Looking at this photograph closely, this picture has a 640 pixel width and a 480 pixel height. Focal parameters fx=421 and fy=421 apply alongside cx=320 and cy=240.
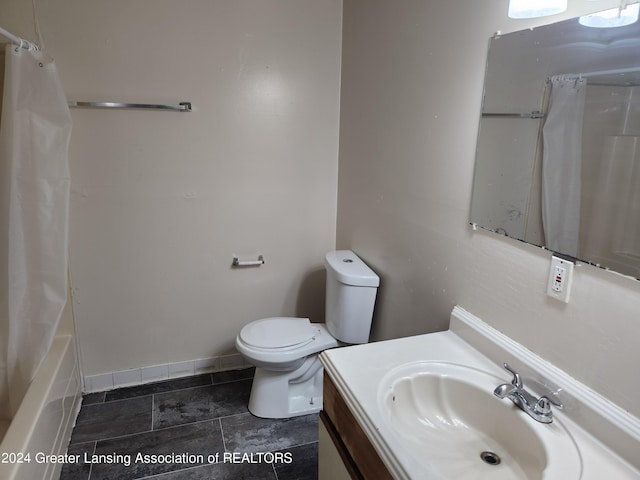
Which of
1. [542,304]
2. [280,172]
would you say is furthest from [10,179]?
[542,304]

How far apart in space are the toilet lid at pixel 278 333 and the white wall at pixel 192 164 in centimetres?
36

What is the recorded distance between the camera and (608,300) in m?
0.97

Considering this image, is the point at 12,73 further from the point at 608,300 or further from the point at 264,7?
the point at 608,300

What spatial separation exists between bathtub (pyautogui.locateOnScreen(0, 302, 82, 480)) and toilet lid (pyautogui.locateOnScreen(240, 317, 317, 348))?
0.82 meters

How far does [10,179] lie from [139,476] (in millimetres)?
1306

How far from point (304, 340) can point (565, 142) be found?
1446 millimetres

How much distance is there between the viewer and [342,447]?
1207 mm

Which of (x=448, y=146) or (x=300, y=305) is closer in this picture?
(x=448, y=146)

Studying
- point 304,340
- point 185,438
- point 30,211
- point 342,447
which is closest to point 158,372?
point 185,438

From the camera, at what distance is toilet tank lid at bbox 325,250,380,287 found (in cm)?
197

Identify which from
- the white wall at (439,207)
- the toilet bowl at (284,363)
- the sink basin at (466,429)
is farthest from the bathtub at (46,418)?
the white wall at (439,207)

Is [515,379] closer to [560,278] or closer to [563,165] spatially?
[560,278]

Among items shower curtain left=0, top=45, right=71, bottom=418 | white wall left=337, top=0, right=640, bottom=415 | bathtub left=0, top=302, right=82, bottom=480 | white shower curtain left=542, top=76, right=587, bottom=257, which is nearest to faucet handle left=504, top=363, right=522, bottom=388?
white wall left=337, top=0, right=640, bottom=415

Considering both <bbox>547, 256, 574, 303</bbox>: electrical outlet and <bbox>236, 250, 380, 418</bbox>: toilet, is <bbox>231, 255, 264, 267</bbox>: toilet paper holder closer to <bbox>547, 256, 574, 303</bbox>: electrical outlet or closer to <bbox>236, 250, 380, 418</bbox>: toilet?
<bbox>236, 250, 380, 418</bbox>: toilet
